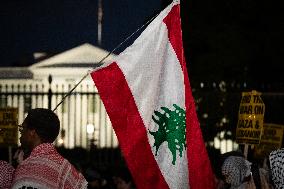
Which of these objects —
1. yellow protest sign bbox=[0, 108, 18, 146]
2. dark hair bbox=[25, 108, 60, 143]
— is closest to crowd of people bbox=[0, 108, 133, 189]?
dark hair bbox=[25, 108, 60, 143]

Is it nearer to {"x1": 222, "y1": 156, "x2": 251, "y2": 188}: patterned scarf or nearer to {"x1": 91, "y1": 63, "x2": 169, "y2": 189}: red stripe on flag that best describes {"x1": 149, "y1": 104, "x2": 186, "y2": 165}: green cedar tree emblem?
{"x1": 91, "y1": 63, "x2": 169, "y2": 189}: red stripe on flag

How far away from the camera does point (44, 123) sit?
347cm

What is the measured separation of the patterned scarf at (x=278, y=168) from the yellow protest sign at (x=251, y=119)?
345 cm

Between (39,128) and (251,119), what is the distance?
4.08m

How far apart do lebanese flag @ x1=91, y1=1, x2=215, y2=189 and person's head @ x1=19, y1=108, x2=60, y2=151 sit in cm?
90

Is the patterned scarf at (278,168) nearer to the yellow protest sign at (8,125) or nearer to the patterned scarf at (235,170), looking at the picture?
the patterned scarf at (235,170)

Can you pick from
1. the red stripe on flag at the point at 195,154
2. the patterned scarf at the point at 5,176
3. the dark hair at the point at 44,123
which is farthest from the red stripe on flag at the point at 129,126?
the dark hair at the point at 44,123

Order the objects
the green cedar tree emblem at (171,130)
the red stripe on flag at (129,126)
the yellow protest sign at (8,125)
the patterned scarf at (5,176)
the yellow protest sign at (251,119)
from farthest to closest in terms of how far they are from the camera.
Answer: the yellow protest sign at (8,125), the yellow protest sign at (251,119), the green cedar tree emblem at (171,130), the red stripe on flag at (129,126), the patterned scarf at (5,176)

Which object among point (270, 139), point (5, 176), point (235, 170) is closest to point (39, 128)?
point (5, 176)

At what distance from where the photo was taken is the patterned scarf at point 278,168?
353 cm

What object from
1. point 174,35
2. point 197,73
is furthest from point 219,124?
point 174,35

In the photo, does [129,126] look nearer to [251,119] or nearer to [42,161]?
[42,161]

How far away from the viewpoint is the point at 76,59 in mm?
53438

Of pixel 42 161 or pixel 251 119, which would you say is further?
pixel 251 119
